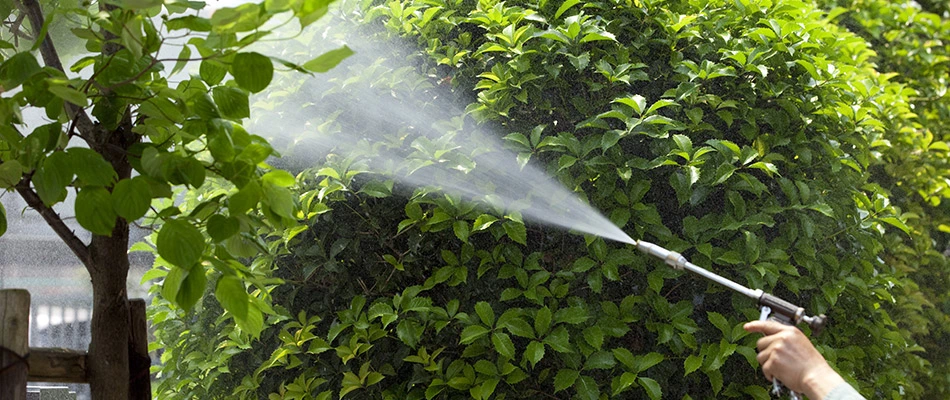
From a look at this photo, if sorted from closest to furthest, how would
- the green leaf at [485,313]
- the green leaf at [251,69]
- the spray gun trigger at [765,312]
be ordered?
the green leaf at [251,69]
the spray gun trigger at [765,312]
the green leaf at [485,313]

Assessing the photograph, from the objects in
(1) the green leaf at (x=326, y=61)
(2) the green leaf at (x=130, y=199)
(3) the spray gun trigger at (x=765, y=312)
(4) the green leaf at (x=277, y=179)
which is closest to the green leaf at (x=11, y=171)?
(2) the green leaf at (x=130, y=199)

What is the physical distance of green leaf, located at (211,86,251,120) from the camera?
1468 millimetres

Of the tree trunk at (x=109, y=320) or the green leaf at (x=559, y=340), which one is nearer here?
the tree trunk at (x=109, y=320)

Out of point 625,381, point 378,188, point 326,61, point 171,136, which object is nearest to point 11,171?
point 171,136

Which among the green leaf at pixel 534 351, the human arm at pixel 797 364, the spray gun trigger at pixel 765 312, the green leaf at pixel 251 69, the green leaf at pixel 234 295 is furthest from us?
the green leaf at pixel 534 351

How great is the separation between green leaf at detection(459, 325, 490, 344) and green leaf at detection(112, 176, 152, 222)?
2.85ft

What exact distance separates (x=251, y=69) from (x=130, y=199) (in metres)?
0.29

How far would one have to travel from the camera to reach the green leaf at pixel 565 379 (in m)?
2.00

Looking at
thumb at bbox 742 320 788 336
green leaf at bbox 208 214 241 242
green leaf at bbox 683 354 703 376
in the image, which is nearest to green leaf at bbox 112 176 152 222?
green leaf at bbox 208 214 241 242

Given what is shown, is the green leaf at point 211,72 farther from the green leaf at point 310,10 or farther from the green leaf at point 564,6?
the green leaf at point 564,6

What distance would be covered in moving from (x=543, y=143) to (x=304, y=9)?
0.99 metres

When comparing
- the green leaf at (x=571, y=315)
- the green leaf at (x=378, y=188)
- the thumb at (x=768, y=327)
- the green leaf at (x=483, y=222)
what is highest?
the green leaf at (x=378, y=188)

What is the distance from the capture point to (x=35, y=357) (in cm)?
174

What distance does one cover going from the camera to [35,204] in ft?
5.42
